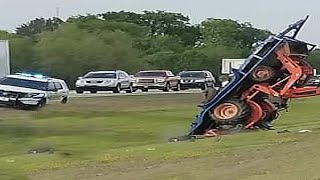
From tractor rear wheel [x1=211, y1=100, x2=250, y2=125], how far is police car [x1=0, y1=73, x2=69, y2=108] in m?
13.1

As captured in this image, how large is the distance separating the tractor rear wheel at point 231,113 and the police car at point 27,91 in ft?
42.9

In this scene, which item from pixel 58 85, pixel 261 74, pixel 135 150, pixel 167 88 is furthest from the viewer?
pixel 167 88

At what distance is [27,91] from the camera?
34.5 m

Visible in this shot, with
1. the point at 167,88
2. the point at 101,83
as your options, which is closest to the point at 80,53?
the point at 167,88

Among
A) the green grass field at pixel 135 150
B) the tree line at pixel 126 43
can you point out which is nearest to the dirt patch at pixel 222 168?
the green grass field at pixel 135 150

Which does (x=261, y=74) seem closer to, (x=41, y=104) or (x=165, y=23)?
(x=41, y=104)

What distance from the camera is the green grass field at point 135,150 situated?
41.3 ft

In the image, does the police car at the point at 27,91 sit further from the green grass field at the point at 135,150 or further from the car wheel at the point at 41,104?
the green grass field at the point at 135,150

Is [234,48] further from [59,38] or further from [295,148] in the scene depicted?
[295,148]

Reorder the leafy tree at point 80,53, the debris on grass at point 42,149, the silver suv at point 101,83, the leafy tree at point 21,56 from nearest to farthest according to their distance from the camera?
1. the debris on grass at point 42,149
2. the silver suv at point 101,83
3. the leafy tree at point 80,53
4. the leafy tree at point 21,56

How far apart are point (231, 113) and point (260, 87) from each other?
1.00 m

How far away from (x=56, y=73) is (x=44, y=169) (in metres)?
66.6

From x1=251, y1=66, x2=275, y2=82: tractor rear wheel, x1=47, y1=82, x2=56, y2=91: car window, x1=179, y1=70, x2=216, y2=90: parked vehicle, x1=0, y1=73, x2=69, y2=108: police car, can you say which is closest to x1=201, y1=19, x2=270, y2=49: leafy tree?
x1=179, y1=70, x2=216, y2=90: parked vehicle

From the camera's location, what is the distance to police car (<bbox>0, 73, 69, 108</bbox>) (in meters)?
34.2
